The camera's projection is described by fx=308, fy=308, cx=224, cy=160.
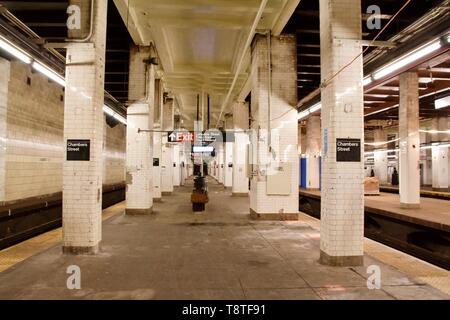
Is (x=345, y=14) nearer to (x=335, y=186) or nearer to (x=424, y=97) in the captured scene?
(x=335, y=186)

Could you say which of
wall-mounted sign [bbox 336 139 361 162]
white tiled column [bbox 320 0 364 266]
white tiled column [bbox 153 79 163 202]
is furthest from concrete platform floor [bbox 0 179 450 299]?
white tiled column [bbox 153 79 163 202]

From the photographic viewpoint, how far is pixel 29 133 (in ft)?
27.8

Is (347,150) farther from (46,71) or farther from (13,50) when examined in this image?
(46,71)

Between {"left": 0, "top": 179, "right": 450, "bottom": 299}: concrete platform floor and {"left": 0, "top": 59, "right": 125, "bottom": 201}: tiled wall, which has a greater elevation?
{"left": 0, "top": 59, "right": 125, "bottom": 201}: tiled wall

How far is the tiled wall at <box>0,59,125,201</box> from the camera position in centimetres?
749

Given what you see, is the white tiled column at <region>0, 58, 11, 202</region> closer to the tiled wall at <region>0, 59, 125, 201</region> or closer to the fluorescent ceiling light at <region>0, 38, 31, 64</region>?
the tiled wall at <region>0, 59, 125, 201</region>

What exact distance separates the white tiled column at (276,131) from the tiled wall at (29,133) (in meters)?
6.28

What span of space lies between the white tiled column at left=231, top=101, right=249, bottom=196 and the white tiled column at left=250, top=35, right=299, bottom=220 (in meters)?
6.63

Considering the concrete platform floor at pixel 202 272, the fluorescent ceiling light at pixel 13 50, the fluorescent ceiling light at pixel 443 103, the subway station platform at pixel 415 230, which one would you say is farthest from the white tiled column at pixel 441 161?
the fluorescent ceiling light at pixel 13 50

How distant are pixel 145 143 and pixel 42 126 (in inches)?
119

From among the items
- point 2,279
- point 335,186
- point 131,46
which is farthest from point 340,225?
point 131,46

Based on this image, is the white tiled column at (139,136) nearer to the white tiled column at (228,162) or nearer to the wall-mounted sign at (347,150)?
the wall-mounted sign at (347,150)

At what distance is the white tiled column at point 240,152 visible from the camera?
15.7 metres
